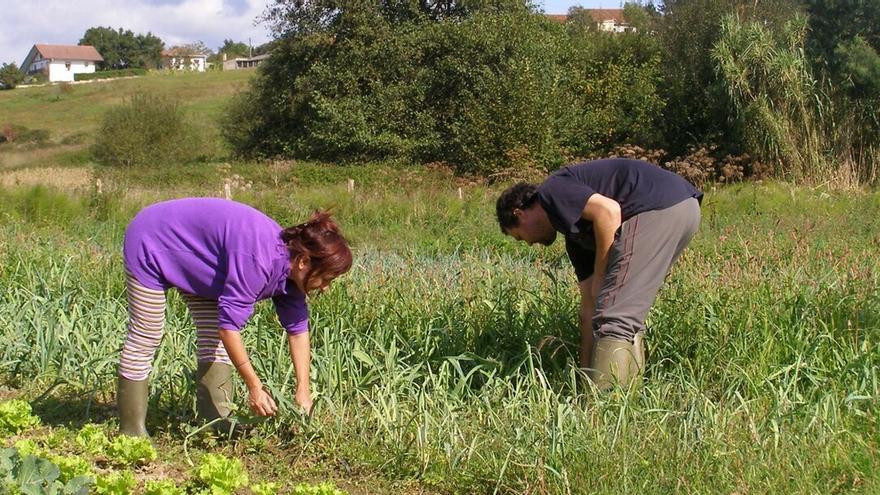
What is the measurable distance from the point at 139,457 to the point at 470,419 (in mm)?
1440

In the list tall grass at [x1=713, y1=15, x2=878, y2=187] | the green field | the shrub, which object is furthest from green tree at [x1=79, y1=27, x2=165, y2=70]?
the green field

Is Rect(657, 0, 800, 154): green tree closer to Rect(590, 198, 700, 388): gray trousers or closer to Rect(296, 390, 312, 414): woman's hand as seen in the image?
Rect(590, 198, 700, 388): gray trousers

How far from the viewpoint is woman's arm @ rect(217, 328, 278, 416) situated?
140 inches

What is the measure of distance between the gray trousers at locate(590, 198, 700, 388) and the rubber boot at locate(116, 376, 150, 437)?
6.73 ft

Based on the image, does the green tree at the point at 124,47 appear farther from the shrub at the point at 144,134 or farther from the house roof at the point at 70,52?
the shrub at the point at 144,134

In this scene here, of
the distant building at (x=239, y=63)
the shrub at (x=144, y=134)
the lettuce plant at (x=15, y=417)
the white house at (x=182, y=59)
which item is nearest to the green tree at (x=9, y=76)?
the white house at (x=182, y=59)

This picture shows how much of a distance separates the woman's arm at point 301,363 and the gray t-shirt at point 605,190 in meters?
1.22

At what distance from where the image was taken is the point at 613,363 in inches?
164

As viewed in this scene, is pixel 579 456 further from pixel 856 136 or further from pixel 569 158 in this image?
pixel 569 158

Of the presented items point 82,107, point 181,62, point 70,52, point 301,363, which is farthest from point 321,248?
point 70,52

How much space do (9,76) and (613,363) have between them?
280 feet

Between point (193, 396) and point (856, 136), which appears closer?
point (193, 396)

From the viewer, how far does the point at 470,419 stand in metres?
4.18

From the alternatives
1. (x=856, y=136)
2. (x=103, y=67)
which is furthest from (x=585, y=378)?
(x=103, y=67)
